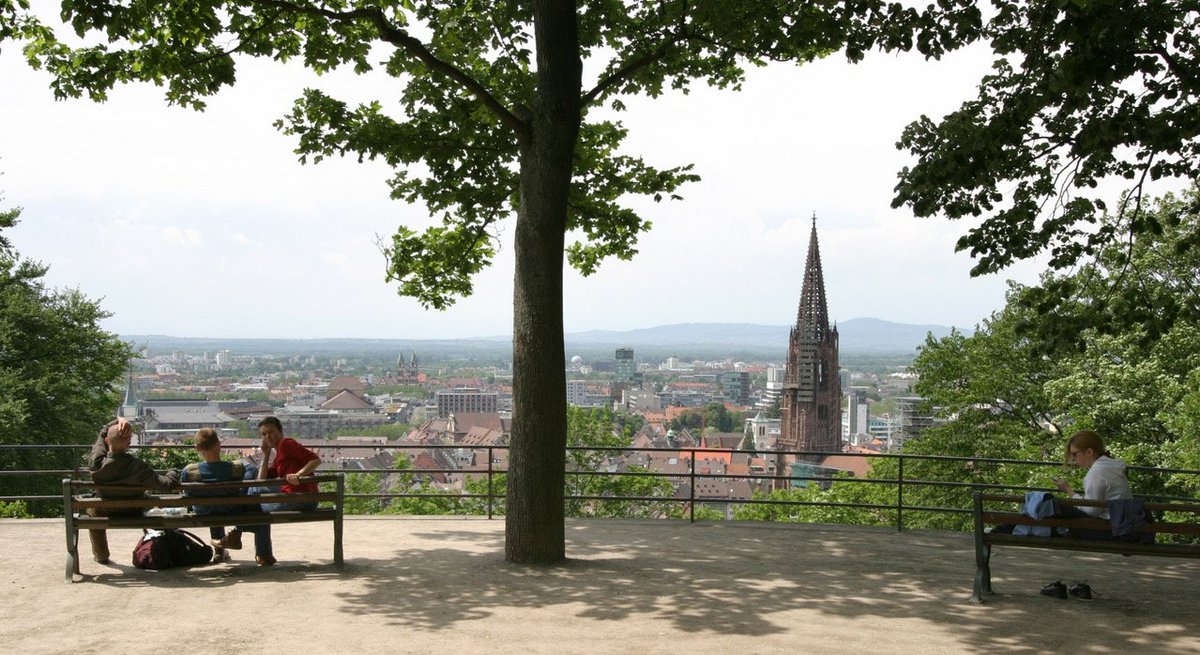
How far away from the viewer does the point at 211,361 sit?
93.9m

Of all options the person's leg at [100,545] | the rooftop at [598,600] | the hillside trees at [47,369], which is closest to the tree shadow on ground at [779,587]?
the rooftop at [598,600]

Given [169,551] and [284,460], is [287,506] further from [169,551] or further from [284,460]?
[169,551]

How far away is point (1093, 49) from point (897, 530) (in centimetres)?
544

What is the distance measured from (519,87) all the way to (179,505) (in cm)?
651

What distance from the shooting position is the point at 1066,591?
8258 millimetres

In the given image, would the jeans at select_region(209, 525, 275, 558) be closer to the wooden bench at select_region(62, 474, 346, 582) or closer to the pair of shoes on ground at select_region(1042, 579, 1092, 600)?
the wooden bench at select_region(62, 474, 346, 582)

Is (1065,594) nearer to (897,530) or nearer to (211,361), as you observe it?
(897,530)

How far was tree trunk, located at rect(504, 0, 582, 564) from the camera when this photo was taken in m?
9.84

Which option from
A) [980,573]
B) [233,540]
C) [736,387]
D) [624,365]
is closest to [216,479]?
[233,540]

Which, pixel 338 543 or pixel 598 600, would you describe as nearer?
pixel 598 600

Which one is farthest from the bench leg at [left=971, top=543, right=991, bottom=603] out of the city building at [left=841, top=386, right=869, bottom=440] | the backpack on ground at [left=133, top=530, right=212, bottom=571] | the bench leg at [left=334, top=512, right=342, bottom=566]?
the city building at [left=841, top=386, right=869, bottom=440]

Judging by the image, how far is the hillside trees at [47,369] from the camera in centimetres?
3136

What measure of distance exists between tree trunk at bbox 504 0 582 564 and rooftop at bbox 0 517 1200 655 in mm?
620

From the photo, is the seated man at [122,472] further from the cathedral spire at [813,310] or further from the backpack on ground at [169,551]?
the cathedral spire at [813,310]
